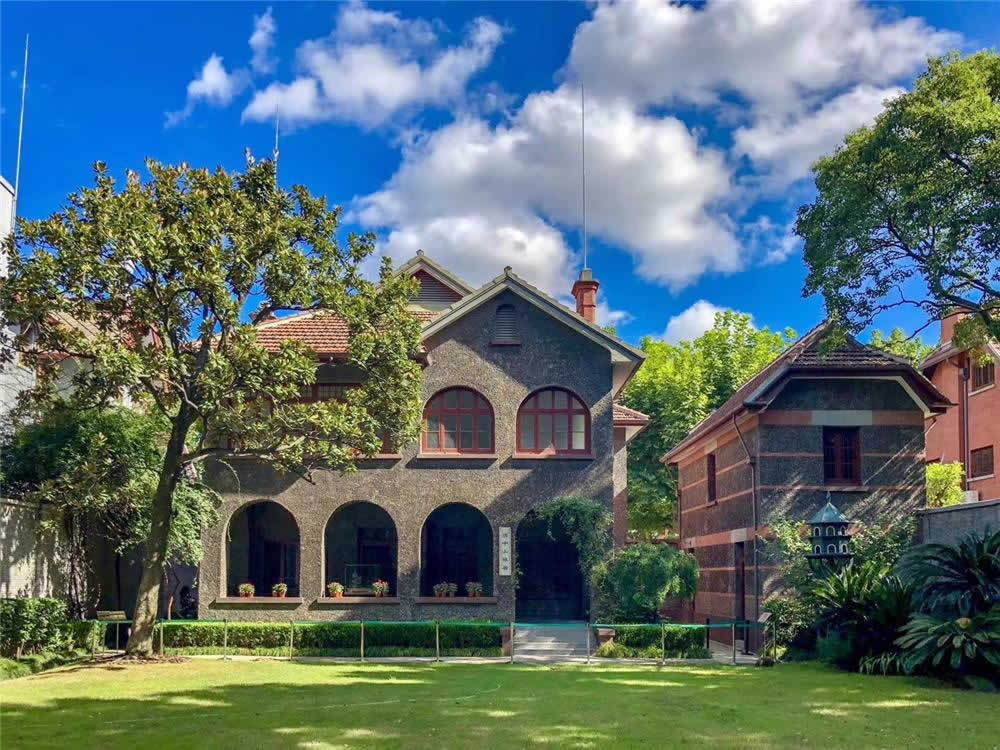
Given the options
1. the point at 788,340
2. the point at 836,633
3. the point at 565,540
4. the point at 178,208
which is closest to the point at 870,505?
the point at 836,633

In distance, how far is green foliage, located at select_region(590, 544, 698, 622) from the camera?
23.9m

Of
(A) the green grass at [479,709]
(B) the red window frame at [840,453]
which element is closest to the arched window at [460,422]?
(A) the green grass at [479,709]

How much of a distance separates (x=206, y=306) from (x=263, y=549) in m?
10.7

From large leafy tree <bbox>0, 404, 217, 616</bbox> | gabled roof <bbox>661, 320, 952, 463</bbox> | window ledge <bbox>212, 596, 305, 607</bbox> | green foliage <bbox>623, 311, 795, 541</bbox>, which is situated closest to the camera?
large leafy tree <bbox>0, 404, 217, 616</bbox>

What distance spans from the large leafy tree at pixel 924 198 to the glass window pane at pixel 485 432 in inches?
375

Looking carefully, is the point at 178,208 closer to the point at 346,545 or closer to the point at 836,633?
the point at 346,545

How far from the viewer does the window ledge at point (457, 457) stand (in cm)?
2616

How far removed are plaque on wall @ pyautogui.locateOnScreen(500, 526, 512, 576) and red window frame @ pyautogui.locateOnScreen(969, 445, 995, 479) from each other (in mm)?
16674

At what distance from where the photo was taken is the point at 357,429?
20500mm

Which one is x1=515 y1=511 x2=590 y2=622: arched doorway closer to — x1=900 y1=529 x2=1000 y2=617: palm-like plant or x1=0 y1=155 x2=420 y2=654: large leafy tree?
x1=0 y1=155 x2=420 y2=654: large leafy tree

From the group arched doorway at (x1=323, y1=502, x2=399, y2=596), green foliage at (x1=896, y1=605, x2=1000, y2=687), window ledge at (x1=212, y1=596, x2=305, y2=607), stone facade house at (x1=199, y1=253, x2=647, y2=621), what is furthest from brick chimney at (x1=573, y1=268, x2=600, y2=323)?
green foliage at (x1=896, y1=605, x2=1000, y2=687)

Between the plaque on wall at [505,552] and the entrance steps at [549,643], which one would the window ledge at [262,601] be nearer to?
the plaque on wall at [505,552]

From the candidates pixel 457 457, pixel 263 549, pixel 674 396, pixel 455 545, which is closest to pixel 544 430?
pixel 457 457

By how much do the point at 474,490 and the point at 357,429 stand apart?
642 cm
